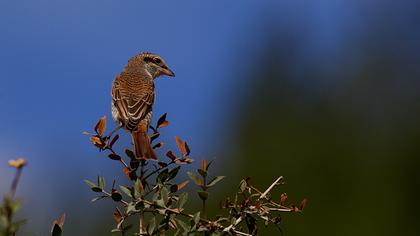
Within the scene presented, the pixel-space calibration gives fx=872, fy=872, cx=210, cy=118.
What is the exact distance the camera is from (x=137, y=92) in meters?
7.03

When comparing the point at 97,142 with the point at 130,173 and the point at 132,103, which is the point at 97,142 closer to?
the point at 130,173

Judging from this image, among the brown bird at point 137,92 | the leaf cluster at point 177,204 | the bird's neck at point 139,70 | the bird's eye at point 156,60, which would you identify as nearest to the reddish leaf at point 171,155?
Answer: the leaf cluster at point 177,204

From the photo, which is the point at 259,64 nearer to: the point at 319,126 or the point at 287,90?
the point at 287,90

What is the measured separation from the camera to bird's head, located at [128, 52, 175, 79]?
317 inches

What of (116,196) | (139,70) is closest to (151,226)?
(116,196)

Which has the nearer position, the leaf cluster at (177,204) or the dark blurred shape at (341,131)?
the leaf cluster at (177,204)

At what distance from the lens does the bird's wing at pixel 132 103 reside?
6.33 metres

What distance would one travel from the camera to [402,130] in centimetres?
3083

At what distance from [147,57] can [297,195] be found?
44.4 feet

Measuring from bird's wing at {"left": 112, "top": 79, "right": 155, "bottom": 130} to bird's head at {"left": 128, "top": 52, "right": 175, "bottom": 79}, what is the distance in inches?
32.0

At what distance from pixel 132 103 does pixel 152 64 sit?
1.48 meters

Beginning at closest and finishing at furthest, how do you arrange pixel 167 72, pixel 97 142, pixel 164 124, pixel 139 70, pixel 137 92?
pixel 97 142
pixel 164 124
pixel 137 92
pixel 139 70
pixel 167 72

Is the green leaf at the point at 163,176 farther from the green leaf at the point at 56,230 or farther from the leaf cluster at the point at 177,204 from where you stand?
the green leaf at the point at 56,230

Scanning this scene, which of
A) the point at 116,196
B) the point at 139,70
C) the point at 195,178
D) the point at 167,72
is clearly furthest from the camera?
the point at 167,72
